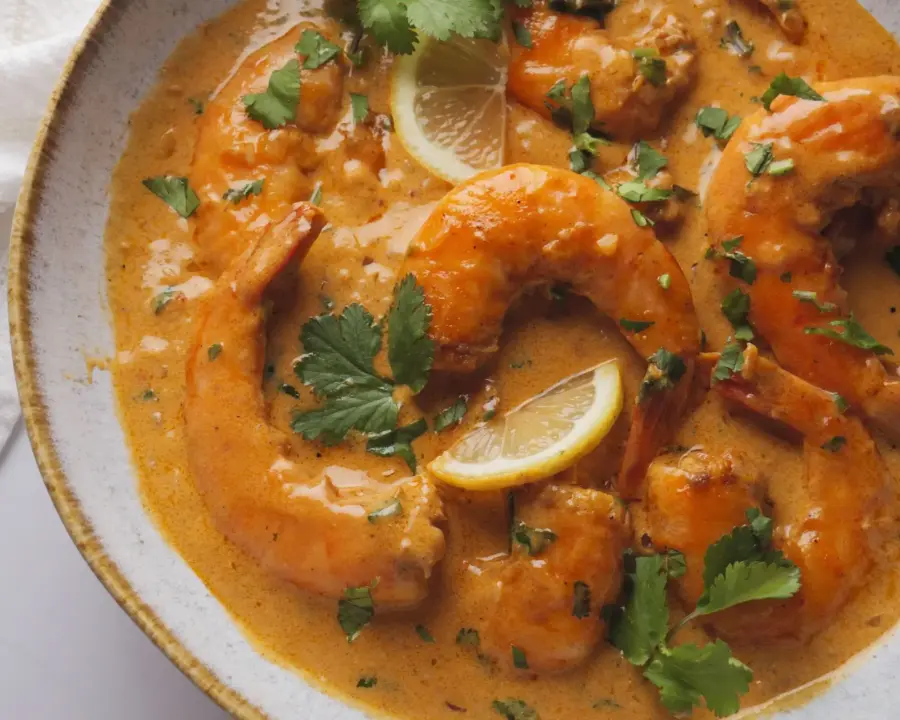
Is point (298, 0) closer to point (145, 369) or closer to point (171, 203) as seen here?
point (171, 203)

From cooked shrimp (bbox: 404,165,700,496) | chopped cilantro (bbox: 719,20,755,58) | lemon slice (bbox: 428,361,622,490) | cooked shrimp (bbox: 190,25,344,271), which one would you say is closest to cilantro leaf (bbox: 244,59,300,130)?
cooked shrimp (bbox: 190,25,344,271)

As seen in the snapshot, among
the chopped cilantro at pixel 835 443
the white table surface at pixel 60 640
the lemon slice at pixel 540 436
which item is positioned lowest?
the white table surface at pixel 60 640

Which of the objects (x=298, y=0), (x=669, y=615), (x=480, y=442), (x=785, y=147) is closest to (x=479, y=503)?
(x=480, y=442)

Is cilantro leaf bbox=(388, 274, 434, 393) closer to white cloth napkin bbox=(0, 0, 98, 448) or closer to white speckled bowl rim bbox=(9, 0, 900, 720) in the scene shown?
white speckled bowl rim bbox=(9, 0, 900, 720)

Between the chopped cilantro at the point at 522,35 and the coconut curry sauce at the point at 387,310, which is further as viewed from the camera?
the chopped cilantro at the point at 522,35

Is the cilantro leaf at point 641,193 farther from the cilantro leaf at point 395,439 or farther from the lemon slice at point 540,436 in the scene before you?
the cilantro leaf at point 395,439

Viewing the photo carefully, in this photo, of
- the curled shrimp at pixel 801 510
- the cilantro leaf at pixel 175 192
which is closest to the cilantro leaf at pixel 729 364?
the curled shrimp at pixel 801 510
